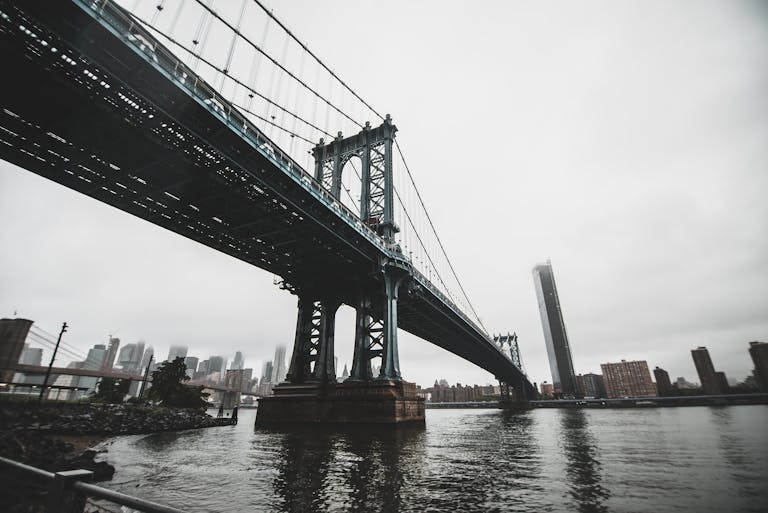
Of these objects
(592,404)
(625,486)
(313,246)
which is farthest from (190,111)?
(592,404)

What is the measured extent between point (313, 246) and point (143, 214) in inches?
443

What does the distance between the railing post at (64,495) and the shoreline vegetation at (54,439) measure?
1.62 ft

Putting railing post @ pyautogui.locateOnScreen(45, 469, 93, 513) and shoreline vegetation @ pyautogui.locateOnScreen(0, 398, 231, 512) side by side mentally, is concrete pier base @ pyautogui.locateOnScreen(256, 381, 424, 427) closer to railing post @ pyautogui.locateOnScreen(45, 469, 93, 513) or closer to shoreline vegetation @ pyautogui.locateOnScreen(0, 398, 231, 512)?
shoreline vegetation @ pyautogui.locateOnScreen(0, 398, 231, 512)

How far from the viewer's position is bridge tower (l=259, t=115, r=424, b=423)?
2489 centimetres

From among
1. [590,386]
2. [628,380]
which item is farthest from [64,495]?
[590,386]

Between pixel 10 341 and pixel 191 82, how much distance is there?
6179 centimetres

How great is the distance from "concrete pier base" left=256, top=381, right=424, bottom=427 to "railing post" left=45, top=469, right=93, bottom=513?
22.1 meters

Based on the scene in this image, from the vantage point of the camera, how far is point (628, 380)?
146250mm

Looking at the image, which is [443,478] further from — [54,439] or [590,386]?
[590,386]

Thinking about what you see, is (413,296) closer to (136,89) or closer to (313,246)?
(313,246)

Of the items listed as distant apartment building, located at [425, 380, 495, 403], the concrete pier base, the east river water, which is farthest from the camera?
distant apartment building, located at [425, 380, 495, 403]

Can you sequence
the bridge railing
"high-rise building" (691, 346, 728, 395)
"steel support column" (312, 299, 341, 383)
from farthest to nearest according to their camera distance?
1. "high-rise building" (691, 346, 728, 395)
2. "steel support column" (312, 299, 341, 383)
3. the bridge railing

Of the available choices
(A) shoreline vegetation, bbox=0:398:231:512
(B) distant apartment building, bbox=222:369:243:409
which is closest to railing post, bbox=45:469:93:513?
(A) shoreline vegetation, bbox=0:398:231:512

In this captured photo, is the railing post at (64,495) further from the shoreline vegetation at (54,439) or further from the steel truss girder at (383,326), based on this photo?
the steel truss girder at (383,326)
